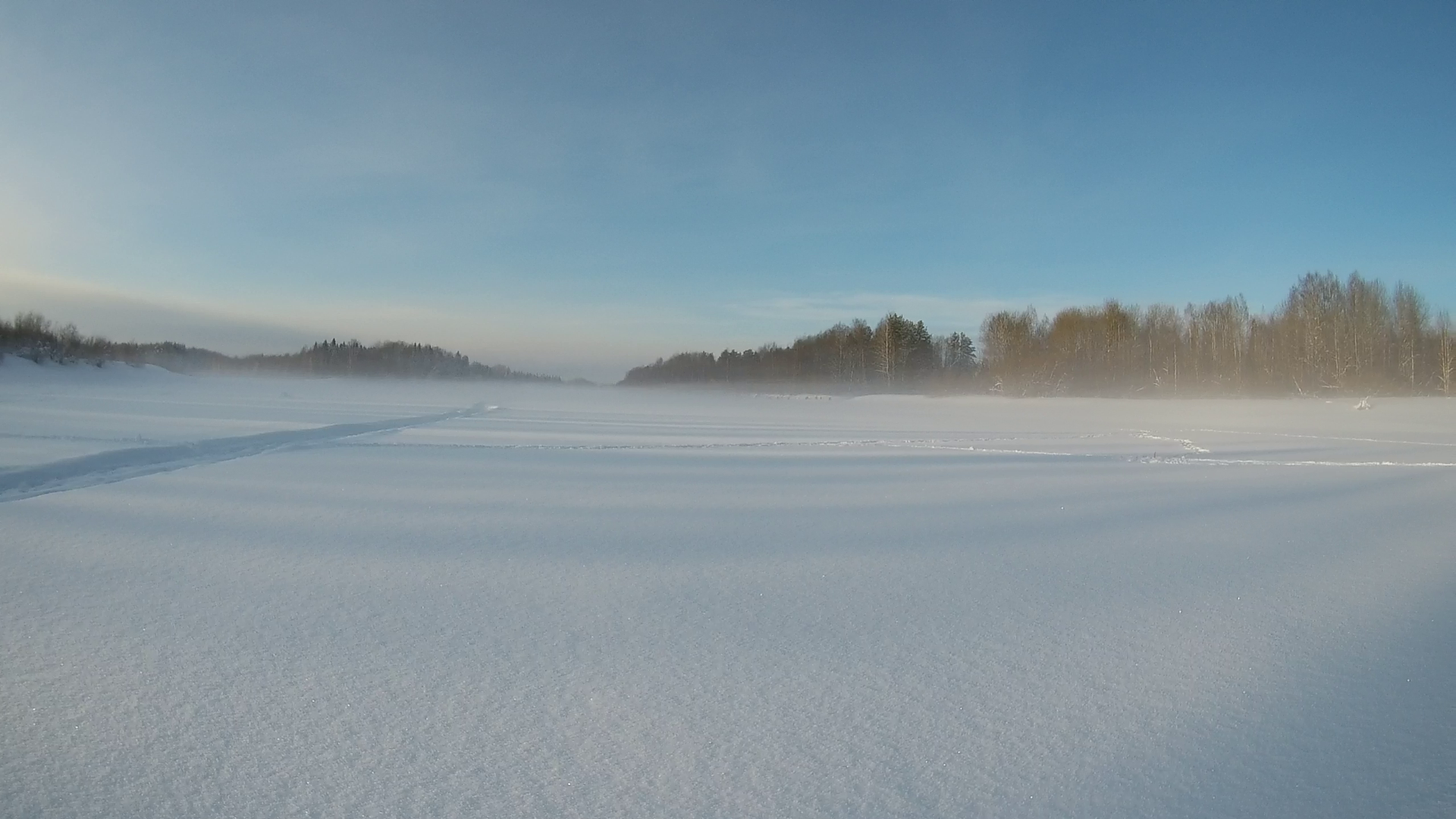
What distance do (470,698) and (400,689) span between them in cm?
20

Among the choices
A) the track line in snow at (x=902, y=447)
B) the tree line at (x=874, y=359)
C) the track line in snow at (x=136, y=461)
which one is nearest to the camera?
the track line in snow at (x=136, y=461)

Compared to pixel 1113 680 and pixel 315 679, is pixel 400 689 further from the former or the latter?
pixel 1113 680

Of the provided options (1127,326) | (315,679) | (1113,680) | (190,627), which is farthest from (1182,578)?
(1127,326)

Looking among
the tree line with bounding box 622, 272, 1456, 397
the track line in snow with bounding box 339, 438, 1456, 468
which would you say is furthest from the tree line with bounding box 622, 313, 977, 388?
the track line in snow with bounding box 339, 438, 1456, 468

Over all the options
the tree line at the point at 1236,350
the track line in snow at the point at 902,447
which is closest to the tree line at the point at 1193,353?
the tree line at the point at 1236,350

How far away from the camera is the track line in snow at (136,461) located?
4.68 metres

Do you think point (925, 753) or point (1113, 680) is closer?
point (925, 753)

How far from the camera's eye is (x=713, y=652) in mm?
2059

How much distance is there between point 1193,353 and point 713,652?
44710 mm

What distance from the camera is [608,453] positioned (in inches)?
320

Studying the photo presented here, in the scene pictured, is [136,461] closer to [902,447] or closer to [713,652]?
[713,652]

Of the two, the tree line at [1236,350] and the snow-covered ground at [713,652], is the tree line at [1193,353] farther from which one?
the snow-covered ground at [713,652]

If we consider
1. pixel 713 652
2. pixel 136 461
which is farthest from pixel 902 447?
pixel 136 461

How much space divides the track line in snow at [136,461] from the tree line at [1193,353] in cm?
3463
